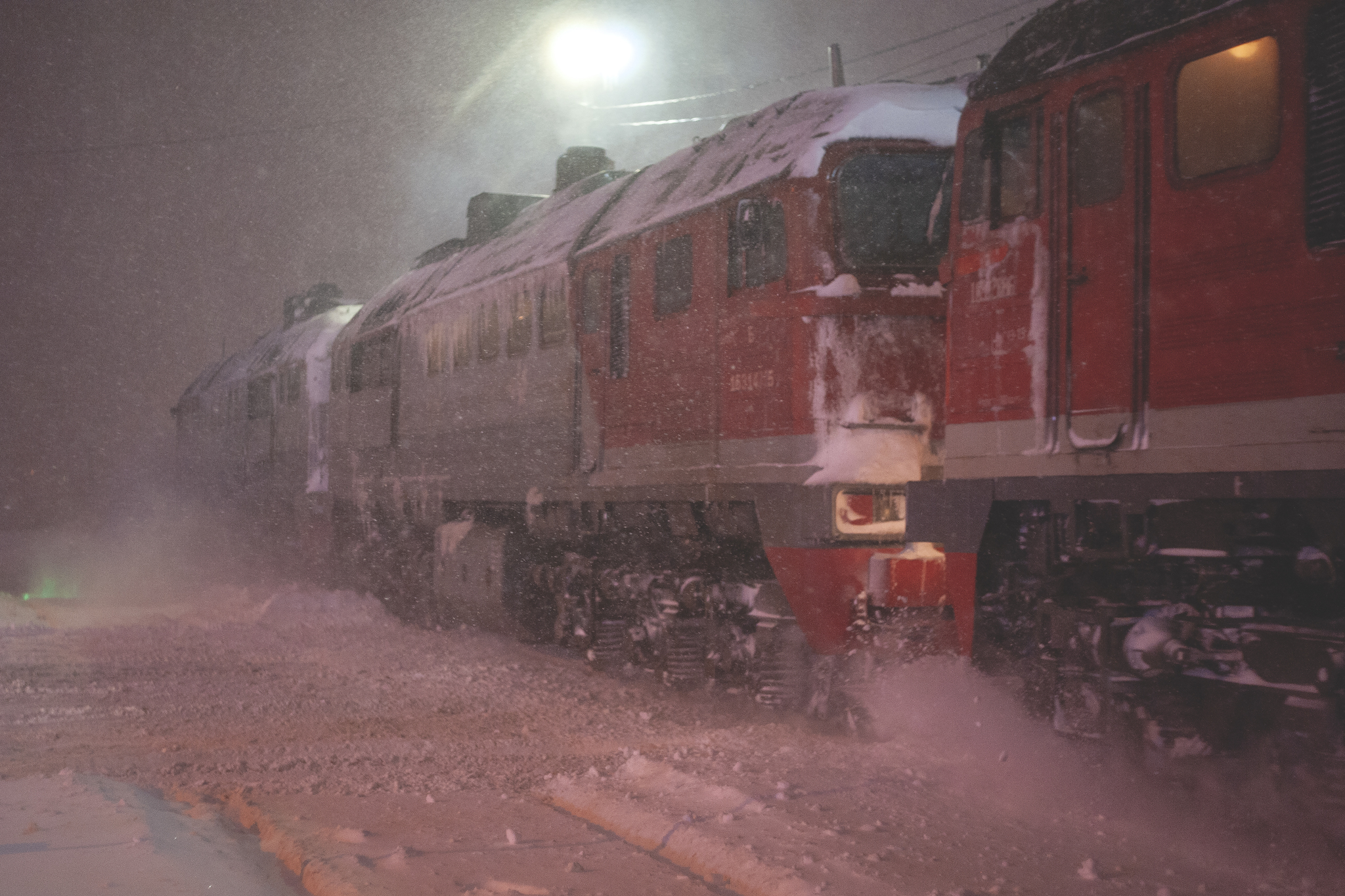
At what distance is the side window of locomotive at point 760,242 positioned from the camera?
25.6ft

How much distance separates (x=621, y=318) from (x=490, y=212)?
7405mm

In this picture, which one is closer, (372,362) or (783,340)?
(783,340)

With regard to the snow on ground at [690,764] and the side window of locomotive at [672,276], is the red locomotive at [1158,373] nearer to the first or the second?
the snow on ground at [690,764]

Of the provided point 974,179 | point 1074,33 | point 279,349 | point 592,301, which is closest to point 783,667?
point 974,179

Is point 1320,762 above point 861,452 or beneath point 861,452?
beneath

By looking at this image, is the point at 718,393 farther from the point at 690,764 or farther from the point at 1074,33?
the point at 1074,33

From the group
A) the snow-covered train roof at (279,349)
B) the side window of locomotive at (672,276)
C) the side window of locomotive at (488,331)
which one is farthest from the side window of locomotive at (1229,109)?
the snow-covered train roof at (279,349)

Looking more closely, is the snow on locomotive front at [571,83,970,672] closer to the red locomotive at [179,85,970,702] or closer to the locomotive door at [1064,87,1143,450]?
the red locomotive at [179,85,970,702]

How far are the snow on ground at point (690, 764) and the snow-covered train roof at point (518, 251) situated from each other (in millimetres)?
3992

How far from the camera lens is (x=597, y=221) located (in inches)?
420

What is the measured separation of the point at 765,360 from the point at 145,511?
40.1 metres

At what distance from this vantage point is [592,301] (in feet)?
33.3

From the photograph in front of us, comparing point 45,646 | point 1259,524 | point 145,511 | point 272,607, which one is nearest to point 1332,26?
point 1259,524

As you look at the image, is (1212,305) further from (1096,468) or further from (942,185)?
(942,185)
